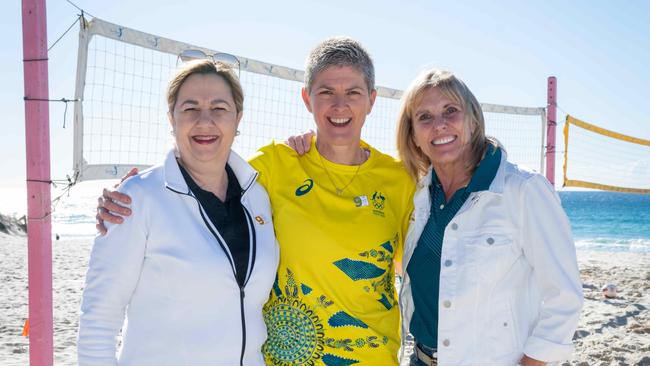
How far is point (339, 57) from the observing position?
87.8 inches

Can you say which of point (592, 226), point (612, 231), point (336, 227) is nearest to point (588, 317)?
point (336, 227)

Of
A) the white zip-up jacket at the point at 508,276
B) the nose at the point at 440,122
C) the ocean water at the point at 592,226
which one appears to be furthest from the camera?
the ocean water at the point at 592,226

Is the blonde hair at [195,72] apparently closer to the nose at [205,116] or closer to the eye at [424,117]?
the nose at [205,116]

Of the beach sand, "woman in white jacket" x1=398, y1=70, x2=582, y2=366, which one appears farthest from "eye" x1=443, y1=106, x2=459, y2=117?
the beach sand

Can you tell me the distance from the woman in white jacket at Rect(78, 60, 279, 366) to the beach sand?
359 centimetres

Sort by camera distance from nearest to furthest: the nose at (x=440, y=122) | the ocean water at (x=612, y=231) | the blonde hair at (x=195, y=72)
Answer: the blonde hair at (x=195, y=72) < the nose at (x=440, y=122) < the ocean water at (x=612, y=231)

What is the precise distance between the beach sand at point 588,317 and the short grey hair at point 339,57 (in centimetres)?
375

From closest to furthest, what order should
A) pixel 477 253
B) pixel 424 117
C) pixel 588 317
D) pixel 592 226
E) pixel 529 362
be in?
pixel 529 362 → pixel 477 253 → pixel 424 117 → pixel 588 317 → pixel 592 226

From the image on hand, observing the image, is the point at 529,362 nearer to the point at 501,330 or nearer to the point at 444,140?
the point at 501,330

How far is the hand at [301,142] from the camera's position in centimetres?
239

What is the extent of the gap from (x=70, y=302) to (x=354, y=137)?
653 centimetres

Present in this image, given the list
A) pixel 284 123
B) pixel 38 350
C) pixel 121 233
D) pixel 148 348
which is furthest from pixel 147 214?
pixel 284 123

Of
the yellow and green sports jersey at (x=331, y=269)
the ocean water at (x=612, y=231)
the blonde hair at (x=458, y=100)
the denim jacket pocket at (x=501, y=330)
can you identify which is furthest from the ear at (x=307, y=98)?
the ocean water at (x=612, y=231)

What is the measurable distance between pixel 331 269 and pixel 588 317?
534 cm
